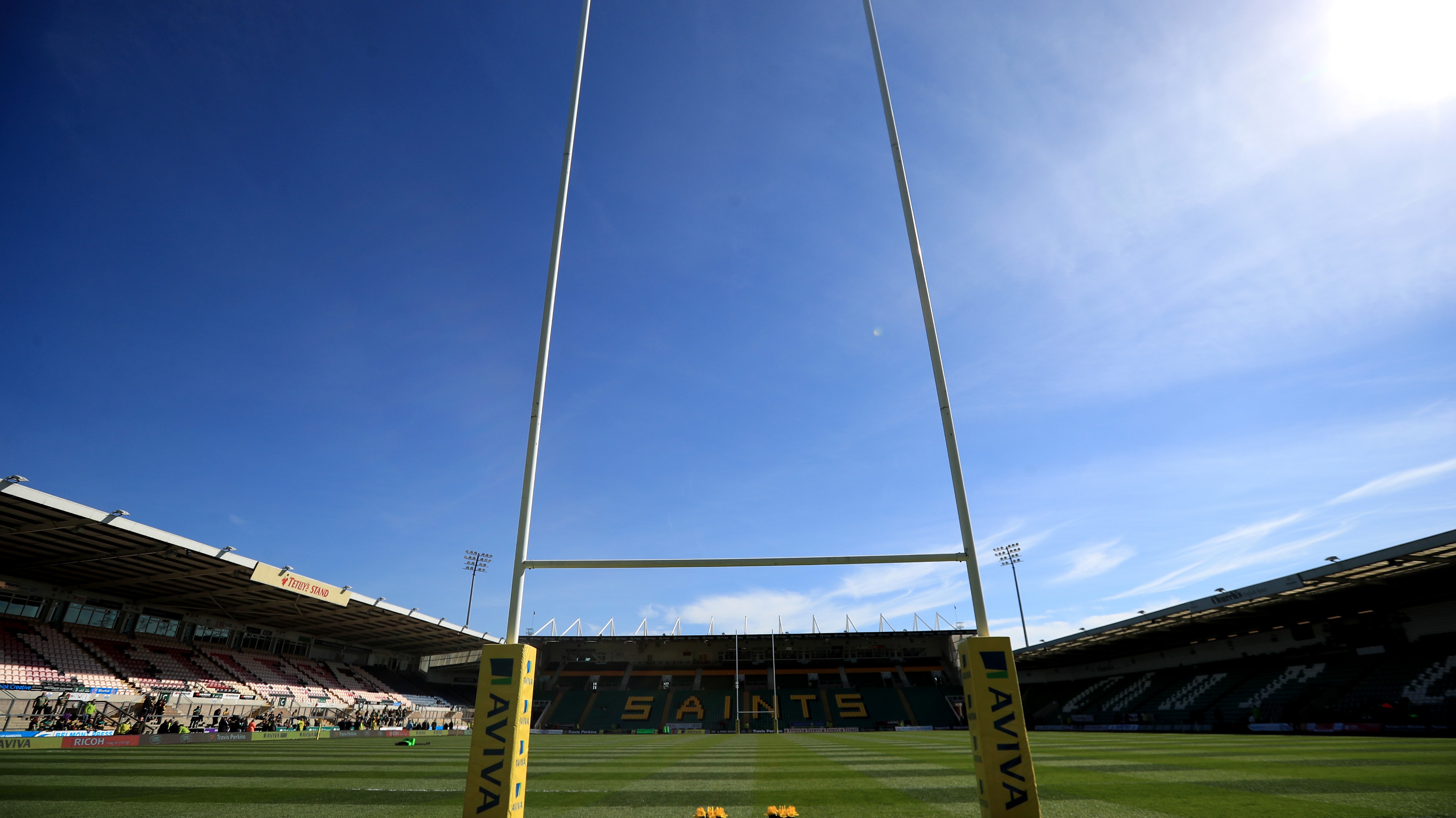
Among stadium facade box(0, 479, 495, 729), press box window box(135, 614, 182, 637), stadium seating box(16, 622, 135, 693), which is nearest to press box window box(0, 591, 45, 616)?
stadium facade box(0, 479, 495, 729)

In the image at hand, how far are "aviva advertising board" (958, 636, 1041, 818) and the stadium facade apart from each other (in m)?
23.6

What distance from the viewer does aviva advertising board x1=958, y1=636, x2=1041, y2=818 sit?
165 inches

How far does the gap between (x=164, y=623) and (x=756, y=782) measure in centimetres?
3504

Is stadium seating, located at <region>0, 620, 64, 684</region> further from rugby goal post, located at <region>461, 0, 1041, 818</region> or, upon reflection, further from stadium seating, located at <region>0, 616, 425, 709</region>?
rugby goal post, located at <region>461, 0, 1041, 818</region>

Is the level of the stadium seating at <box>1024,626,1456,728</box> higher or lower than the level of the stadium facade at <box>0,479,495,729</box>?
lower

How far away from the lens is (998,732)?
14.1ft

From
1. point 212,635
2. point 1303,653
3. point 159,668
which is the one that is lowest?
point 1303,653

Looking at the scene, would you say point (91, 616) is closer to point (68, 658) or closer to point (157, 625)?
point (157, 625)

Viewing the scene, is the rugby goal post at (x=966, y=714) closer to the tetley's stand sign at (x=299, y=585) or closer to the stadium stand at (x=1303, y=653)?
the stadium stand at (x=1303, y=653)

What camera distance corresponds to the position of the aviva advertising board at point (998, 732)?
13.7 ft

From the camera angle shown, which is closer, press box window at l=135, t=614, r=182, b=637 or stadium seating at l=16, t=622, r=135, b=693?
stadium seating at l=16, t=622, r=135, b=693

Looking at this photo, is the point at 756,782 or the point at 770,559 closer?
the point at 770,559

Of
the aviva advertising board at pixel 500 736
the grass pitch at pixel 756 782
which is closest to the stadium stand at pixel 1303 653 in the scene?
the grass pitch at pixel 756 782

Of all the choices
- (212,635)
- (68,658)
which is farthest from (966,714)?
(212,635)
